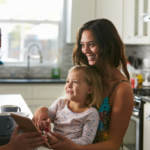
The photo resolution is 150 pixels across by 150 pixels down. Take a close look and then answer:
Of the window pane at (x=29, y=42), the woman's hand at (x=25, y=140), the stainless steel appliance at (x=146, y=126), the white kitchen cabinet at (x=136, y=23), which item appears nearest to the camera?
the woman's hand at (x=25, y=140)

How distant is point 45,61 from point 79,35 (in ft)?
12.1

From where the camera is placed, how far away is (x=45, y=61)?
5.25m

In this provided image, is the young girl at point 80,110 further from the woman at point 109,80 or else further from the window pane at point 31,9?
the window pane at point 31,9

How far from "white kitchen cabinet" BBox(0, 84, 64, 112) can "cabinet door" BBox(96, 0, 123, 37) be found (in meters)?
1.16

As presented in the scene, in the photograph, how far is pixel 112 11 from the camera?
462 centimetres

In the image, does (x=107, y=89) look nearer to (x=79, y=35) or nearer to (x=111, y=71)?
(x=111, y=71)

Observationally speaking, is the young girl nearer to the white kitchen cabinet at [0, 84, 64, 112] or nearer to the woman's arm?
the woman's arm

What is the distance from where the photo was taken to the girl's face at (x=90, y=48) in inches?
58.3

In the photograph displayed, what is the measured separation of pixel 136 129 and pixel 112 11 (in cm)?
194

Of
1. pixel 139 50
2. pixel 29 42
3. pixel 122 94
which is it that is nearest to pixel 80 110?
pixel 122 94

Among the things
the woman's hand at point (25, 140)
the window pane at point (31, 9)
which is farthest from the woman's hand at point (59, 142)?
the window pane at point (31, 9)

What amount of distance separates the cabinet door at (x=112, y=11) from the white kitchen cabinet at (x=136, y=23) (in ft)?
0.23

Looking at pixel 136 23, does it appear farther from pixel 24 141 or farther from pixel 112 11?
pixel 24 141

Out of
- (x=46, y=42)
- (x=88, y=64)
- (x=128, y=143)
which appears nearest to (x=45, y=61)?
(x=46, y=42)
